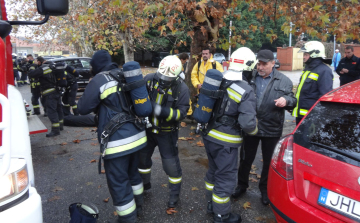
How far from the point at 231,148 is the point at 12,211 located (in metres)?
2.00

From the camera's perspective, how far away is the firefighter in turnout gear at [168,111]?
122 inches

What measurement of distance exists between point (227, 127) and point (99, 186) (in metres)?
2.13

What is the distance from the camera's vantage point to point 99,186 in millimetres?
3994

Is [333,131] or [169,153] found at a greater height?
[333,131]

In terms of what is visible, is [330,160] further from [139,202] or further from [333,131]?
[139,202]

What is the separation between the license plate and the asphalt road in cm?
129

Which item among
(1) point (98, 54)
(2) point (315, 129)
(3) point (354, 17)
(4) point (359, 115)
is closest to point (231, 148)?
(2) point (315, 129)

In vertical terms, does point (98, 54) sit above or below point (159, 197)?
above

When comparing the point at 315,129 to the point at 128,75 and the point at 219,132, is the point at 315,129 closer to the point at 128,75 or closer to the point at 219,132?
the point at 219,132

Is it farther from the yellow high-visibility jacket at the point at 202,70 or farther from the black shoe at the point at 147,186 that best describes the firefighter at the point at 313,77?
the black shoe at the point at 147,186

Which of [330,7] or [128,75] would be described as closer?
[128,75]

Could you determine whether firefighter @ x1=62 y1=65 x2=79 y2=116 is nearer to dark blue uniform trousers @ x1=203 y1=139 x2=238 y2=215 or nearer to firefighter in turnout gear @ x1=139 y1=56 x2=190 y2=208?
firefighter in turnout gear @ x1=139 y1=56 x2=190 y2=208

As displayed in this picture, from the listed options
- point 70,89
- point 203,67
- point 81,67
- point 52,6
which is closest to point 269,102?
point 52,6

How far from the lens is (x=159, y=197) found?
369 cm
